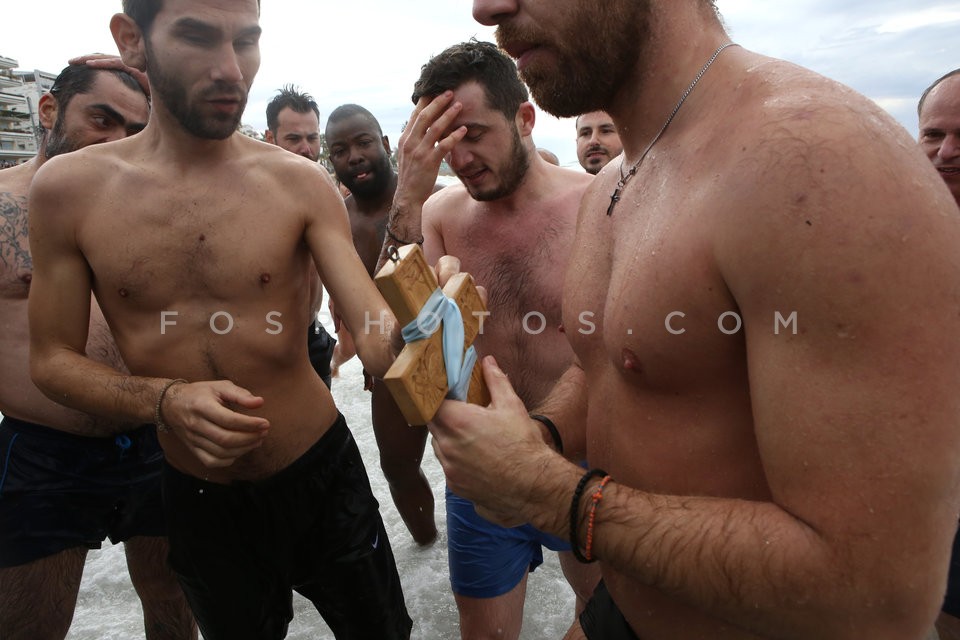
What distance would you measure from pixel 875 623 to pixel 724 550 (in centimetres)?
19

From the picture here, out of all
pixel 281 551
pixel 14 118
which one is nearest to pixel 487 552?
pixel 281 551

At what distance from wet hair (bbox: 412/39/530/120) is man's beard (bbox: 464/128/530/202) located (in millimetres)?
130

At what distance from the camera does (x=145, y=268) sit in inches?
68.7

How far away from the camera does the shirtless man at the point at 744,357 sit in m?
0.67

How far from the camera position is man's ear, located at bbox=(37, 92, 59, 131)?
8.23ft

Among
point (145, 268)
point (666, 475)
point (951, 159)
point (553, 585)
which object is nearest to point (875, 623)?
point (666, 475)

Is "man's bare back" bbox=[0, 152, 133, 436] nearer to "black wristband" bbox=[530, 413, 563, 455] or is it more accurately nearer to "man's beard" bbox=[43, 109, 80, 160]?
"man's beard" bbox=[43, 109, 80, 160]

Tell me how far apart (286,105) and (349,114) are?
3.01 ft

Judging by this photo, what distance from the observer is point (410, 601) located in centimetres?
297

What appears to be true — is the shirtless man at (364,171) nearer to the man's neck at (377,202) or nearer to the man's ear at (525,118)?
the man's neck at (377,202)

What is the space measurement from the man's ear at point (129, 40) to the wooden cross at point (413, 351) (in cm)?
140

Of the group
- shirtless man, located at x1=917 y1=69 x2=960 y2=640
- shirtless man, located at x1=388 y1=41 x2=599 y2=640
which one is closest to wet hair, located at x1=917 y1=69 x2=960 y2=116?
shirtless man, located at x1=917 y1=69 x2=960 y2=640

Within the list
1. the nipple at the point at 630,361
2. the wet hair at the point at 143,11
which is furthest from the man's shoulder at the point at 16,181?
the nipple at the point at 630,361

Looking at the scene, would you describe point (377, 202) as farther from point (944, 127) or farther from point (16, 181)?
point (944, 127)
